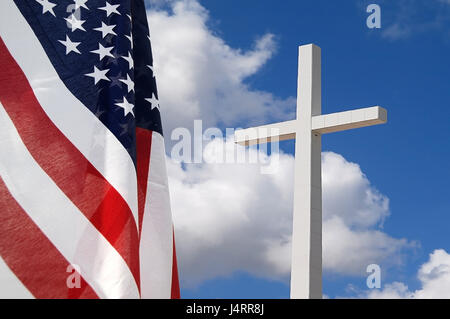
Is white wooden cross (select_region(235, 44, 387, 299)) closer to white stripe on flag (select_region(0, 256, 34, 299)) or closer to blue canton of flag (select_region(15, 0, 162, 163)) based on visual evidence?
blue canton of flag (select_region(15, 0, 162, 163))

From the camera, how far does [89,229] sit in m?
3.88

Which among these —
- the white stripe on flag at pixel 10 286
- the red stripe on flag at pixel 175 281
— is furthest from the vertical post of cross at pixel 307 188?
the white stripe on flag at pixel 10 286

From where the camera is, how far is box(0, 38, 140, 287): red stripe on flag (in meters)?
3.79

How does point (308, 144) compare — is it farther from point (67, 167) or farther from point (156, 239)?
point (67, 167)

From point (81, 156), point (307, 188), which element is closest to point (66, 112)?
point (81, 156)

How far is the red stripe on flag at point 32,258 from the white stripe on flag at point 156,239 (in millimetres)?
491

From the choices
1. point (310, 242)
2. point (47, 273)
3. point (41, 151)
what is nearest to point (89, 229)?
point (47, 273)

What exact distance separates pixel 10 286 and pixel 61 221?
0.50 meters

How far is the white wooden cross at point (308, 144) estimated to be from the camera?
728cm

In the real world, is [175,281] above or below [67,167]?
below

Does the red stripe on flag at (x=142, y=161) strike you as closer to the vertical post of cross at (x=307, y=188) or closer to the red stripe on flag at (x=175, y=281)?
the red stripe on flag at (x=175, y=281)

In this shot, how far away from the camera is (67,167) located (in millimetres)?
4086

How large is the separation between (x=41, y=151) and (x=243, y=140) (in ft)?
13.6
